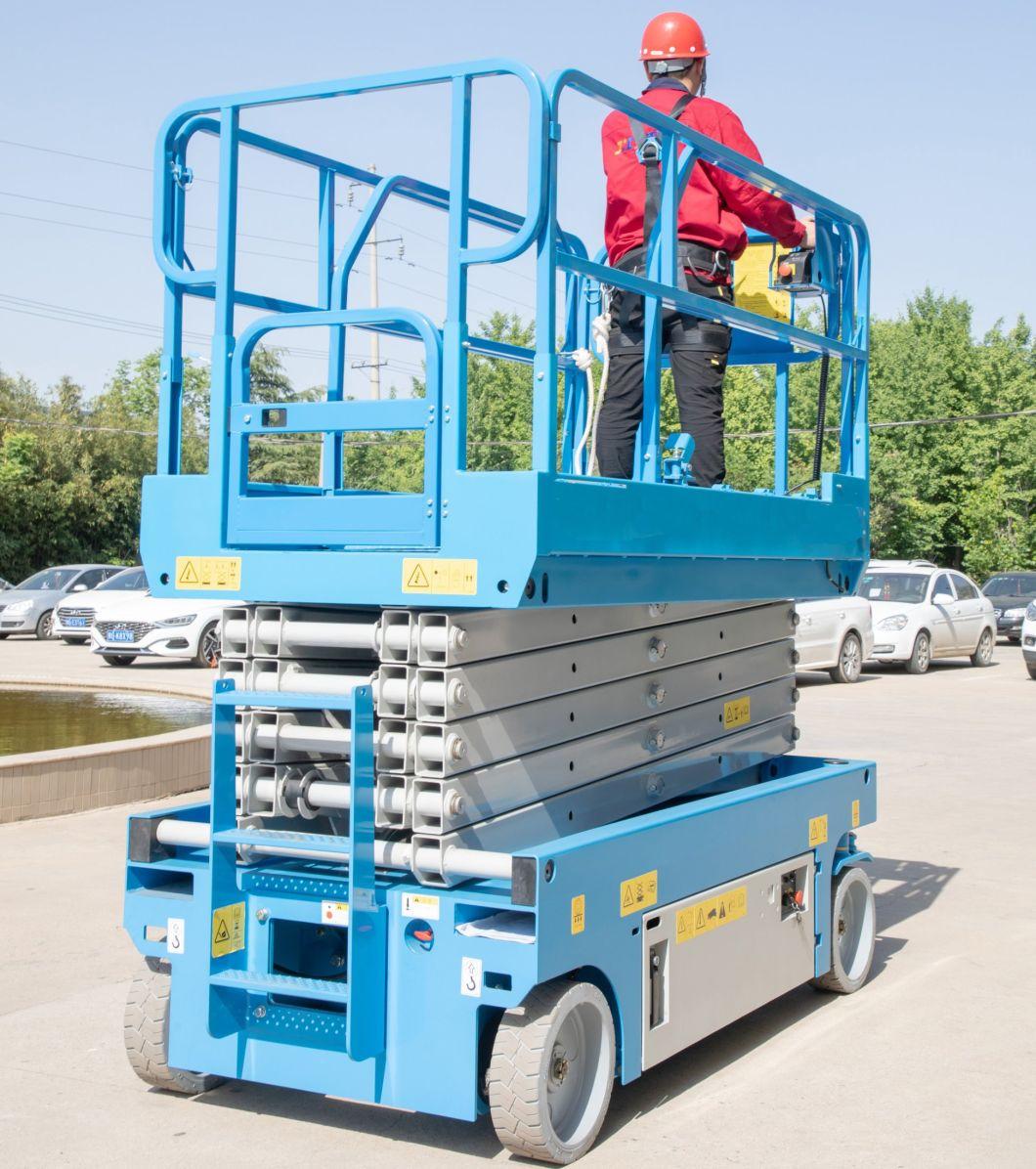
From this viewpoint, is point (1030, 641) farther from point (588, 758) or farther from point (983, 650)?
point (588, 758)

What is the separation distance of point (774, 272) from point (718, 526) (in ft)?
5.58

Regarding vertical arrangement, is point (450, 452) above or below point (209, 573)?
above

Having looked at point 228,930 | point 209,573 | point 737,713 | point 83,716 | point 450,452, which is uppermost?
point 450,452

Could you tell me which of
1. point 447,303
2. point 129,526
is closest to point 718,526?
point 447,303

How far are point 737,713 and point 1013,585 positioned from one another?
28.3 metres

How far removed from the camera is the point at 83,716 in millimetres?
13633

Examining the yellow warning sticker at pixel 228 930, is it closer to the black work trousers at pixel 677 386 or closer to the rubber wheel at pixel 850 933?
the black work trousers at pixel 677 386

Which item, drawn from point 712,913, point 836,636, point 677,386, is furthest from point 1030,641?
point 712,913

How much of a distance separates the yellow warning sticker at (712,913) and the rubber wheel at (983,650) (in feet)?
68.0

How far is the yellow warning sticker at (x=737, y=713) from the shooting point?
6489mm

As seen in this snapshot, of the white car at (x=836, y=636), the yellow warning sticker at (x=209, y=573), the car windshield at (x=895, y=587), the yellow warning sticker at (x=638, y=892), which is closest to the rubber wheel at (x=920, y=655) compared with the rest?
the car windshield at (x=895, y=587)

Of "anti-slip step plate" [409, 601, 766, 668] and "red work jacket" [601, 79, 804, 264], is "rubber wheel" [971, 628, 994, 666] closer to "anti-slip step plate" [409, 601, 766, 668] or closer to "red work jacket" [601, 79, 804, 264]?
"red work jacket" [601, 79, 804, 264]

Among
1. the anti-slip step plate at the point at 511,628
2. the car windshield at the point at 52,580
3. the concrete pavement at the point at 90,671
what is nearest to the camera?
the anti-slip step plate at the point at 511,628

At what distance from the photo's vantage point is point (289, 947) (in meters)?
5.04
